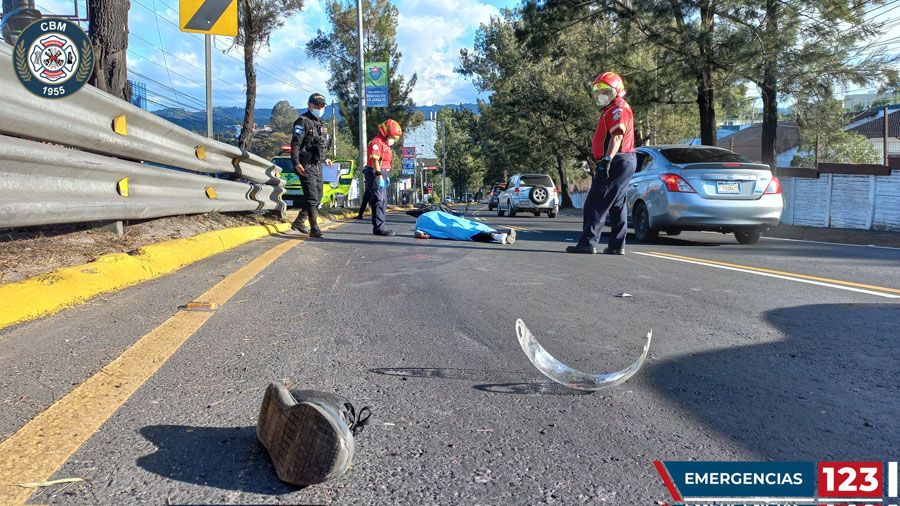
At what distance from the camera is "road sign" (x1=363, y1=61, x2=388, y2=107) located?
23.7 meters

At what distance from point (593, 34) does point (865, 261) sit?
19.0 meters

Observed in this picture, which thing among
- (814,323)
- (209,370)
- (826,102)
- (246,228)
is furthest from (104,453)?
(826,102)

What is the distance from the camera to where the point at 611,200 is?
757 centimetres

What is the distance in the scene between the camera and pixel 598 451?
6.65ft

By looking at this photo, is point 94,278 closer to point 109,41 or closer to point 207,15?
point 109,41

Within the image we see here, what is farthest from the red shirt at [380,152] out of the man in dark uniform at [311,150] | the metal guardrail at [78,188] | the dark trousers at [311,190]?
the metal guardrail at [78,188]

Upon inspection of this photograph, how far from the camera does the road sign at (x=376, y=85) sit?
77.7 feet

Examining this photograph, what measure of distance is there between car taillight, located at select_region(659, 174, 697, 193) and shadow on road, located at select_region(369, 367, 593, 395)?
706cm

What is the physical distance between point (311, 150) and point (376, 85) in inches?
607

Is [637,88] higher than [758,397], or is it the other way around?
[637,88]

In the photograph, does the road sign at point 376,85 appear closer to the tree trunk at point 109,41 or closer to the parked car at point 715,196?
the parked car at point 715,196

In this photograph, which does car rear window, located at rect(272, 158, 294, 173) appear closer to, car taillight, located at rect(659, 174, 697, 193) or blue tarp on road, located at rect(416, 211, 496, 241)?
blue tarp on road, located at rect(416, 211, 496, 241)

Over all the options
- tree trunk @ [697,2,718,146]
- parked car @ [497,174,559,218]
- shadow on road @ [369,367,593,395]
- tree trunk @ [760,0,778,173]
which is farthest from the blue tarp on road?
parked car @ [497,174,559,218]

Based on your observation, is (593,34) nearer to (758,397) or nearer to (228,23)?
(228,23)
